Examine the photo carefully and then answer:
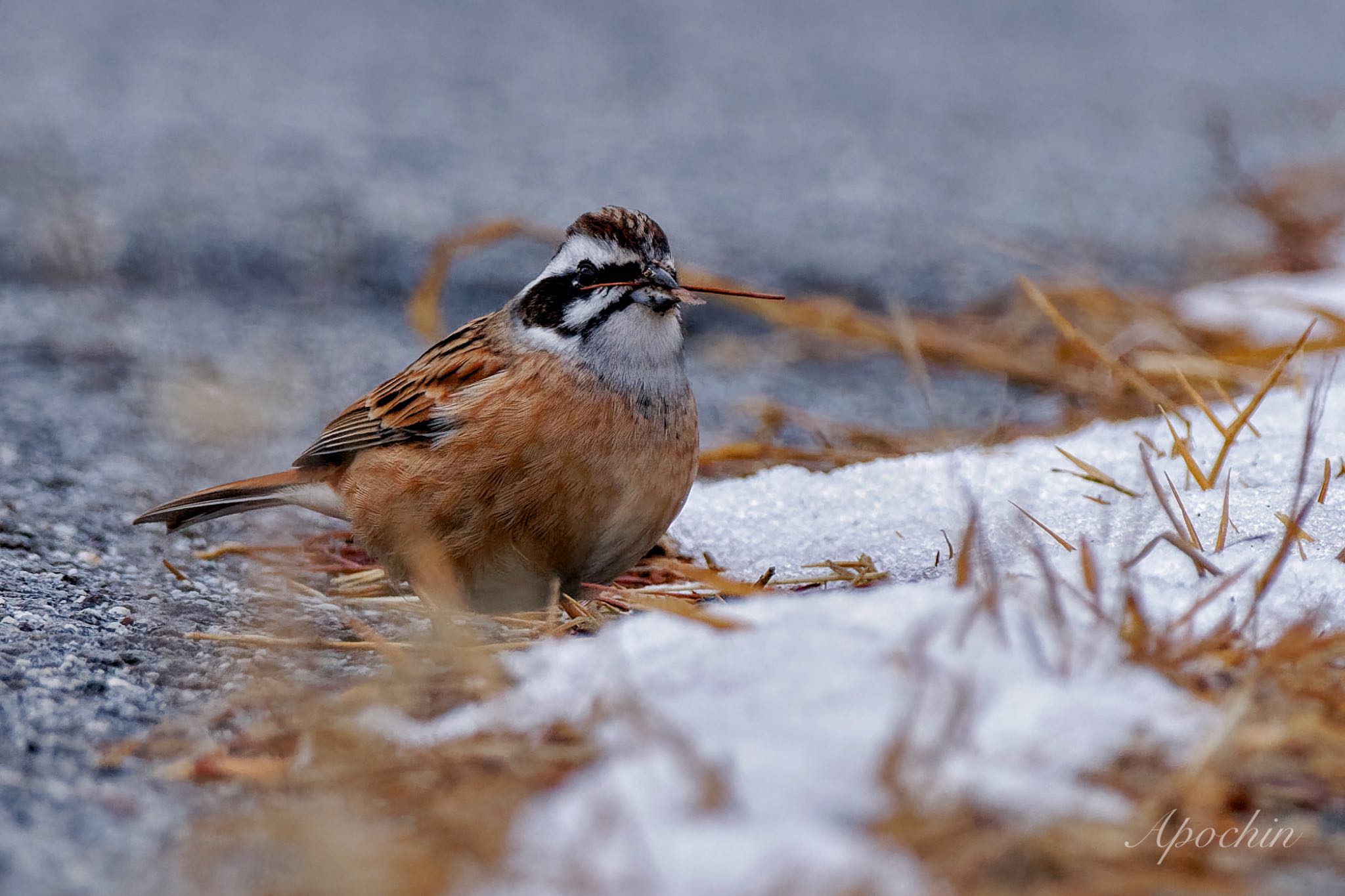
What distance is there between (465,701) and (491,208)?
493 cm

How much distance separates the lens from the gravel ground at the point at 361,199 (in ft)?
10.5

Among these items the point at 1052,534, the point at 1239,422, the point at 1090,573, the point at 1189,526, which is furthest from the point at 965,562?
the point at 1239,422

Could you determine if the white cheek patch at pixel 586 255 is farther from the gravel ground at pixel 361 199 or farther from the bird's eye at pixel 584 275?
the gravel ground at pixel 361 199

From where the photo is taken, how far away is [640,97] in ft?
31.1

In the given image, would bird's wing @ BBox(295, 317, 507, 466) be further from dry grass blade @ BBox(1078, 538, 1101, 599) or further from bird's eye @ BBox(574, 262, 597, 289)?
dry grass blade @ BBox(1078, 538, 1101, 599)

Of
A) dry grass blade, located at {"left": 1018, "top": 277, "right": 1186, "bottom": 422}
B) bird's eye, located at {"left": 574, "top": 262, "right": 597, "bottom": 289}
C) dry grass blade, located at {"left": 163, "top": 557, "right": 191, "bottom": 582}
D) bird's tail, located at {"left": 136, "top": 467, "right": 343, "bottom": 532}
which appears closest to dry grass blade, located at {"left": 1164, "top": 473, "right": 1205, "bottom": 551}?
dry grass blade, located at {"left": 1018, "top": 277, "right": 1186, "bottom": 422}

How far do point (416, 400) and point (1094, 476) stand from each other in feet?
5.83

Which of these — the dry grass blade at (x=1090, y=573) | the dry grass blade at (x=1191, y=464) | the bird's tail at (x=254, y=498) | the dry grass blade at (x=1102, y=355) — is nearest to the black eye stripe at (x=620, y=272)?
the bird's tail at (x=254, y=498)

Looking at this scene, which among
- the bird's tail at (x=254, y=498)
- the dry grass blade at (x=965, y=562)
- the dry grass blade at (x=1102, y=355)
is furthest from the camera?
the dry grass blade at (x=1102, y=355)

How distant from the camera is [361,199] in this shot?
23.1 feet

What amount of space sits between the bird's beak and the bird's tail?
111 centimetres

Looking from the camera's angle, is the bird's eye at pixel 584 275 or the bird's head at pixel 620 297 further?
the bird's eye at pixel 584 275
